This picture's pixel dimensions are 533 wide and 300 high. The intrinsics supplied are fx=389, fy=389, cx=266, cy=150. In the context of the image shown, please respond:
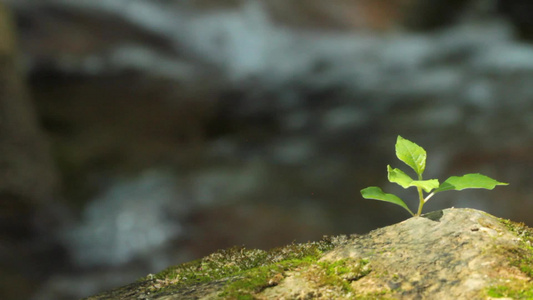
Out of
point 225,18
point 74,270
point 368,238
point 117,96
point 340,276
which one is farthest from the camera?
point 225,18

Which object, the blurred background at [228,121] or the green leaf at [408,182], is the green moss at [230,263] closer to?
the green leaf at [408,182]

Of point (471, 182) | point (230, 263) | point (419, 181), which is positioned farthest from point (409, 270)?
point (230, 263)

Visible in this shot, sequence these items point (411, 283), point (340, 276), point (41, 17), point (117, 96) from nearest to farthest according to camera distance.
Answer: point (411, 283)
point (340, 276)
point (41, 17)
point (117, 96)

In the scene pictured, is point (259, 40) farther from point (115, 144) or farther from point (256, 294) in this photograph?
point (256, 294)

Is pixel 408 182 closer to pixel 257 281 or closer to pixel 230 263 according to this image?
pixel 257 281

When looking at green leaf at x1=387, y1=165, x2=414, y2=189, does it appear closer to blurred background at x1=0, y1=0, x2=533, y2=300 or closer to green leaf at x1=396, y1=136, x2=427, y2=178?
green leaf at x1=396, y1=136, x2=427, y2=178

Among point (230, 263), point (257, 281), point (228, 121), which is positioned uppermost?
point (228, 121)

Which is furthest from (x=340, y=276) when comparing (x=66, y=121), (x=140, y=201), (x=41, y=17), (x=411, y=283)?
(x=41, y=17)
